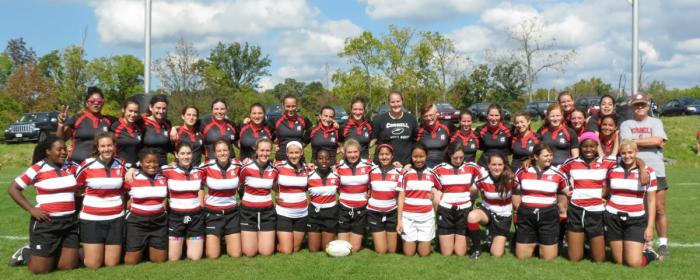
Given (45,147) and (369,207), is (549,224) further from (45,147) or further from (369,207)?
(45,147)

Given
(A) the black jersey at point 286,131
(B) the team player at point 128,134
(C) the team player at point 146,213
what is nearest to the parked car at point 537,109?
(A) the black jersey at point 286,131

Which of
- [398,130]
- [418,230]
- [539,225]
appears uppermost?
[398,130]

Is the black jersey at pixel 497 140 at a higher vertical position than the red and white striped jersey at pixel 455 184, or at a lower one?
higher

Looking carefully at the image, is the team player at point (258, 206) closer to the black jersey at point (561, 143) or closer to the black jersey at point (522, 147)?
the black jersey at point (522, 147)

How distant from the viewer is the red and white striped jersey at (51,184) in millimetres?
5152

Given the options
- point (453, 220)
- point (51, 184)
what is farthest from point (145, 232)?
point (453, 220)

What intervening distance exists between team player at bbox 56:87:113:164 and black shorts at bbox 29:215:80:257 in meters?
0.95

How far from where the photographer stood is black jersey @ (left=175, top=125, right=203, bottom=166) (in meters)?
6.51

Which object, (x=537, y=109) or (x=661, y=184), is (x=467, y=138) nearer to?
(x=661, y=184)

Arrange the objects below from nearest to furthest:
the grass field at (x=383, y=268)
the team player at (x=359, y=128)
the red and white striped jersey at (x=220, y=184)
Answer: the grass field at (x=383, y=268), the red and white striped jersey at (x=220, y=184), the team player at (x=359, y=128)

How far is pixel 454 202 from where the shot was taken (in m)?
5.89

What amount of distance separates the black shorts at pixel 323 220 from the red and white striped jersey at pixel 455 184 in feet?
4.07

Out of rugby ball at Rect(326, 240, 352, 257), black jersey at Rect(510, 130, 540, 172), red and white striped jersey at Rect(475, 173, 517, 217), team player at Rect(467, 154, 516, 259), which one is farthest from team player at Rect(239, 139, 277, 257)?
black jersey at Rect(510, 130, 540, 172)

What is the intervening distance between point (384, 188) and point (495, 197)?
123 centimetres
